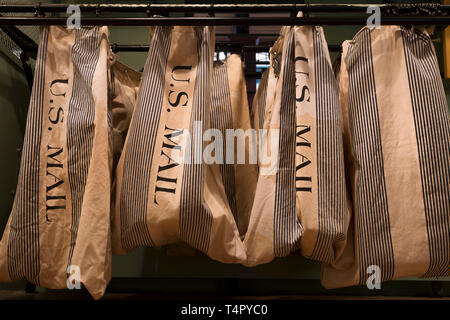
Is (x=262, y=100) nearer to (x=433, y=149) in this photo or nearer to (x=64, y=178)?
(x=433, y=149)

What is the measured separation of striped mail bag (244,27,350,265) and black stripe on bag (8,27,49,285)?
1.50ft

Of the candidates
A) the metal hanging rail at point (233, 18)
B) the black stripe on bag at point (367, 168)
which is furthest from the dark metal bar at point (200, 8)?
the black stripe on bag at point (367, 168)

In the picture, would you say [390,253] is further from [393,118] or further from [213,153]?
[213,153]

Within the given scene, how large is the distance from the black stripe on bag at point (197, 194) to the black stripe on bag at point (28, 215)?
0.33 m

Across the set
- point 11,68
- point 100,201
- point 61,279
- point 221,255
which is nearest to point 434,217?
point 221,255

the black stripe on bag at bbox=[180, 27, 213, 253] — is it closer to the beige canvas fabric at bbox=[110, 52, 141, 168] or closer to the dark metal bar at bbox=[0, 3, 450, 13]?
the dark metal bar at bbox=[0, 3, 450, 13]

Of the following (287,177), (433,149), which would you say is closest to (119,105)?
(287,177)

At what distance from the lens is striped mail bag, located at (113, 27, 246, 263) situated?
25.7 inches

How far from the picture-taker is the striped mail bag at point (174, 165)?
2.14 feet

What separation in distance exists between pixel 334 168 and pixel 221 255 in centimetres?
30

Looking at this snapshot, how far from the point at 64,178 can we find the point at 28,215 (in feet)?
0.34

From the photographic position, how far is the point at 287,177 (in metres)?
0.68

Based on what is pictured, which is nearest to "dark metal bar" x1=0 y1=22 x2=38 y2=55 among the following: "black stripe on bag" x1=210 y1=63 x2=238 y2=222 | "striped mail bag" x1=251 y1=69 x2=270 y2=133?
"black stripe on bag" x1=210 y1=63 x2=238 y2=222

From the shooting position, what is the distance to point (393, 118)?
0.69 meters
